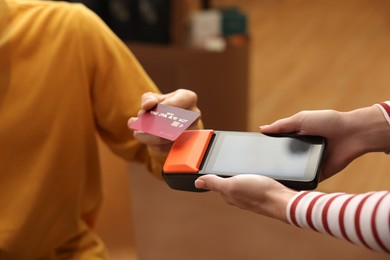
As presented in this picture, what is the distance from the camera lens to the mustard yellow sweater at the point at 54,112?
925mm

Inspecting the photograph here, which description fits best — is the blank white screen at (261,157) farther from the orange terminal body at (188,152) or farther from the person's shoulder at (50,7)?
the person's shoulder at (50,7)

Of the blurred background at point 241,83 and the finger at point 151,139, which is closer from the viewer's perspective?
the finger at point 151,139

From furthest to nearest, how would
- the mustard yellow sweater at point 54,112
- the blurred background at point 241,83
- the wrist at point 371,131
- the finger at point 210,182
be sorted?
the blurred background at point 241,83 < the mustard yellow sweater at point 54,112 < the wrist at point 371,131 < the finger at point 210,182

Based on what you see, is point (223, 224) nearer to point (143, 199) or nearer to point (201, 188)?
point (143, 199)

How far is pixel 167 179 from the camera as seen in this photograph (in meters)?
0.77

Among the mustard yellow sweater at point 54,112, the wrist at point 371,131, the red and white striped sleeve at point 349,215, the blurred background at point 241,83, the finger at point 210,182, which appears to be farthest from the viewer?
the blurred background at point 241,83

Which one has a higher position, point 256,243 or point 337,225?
point 337,225

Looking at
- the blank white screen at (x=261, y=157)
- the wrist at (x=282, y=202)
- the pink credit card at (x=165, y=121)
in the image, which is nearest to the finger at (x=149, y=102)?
the pink credit card at (x=165, y=121)

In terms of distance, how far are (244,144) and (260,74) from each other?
186 cm

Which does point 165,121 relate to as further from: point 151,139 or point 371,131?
point 371,131

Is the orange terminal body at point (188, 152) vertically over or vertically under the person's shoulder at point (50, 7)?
under

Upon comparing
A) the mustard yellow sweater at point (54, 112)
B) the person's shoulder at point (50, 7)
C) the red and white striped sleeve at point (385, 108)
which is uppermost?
the person's shoulder at point (50, 7)

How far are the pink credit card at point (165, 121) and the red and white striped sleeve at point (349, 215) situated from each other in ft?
0.66

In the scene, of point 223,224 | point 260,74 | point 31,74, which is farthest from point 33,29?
point 260,74
